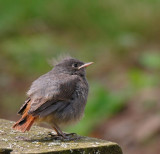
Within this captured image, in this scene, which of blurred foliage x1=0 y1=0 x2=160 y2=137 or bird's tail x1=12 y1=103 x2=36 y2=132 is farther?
blurred foliage x1=0 y1=0 x2=160 y2=137

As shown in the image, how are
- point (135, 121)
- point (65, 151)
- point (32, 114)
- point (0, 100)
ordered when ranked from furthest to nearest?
point (0, 100), point (135, 121), point (32, 114), point (65, 151)

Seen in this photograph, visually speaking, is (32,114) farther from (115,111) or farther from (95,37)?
(95,37)

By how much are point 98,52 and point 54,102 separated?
6175mm

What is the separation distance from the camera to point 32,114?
4.66 m

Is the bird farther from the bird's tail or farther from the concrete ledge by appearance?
the concrete ledge

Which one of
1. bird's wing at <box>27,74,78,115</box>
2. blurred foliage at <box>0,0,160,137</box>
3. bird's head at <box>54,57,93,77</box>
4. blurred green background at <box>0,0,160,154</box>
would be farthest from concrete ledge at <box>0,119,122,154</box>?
blurred foliage at <box>0,0,160,137</box>

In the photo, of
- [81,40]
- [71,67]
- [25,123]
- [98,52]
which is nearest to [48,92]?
[25,123]

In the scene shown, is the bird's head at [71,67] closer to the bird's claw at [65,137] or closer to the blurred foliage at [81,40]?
the bird's claw at [65,137]

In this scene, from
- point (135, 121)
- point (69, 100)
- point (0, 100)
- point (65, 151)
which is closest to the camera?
point (65, 151)

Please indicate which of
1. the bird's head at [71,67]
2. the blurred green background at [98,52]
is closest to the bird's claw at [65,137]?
the bird's head at [71,67]

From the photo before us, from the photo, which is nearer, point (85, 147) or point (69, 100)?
point (85, 147)

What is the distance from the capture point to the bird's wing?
473cm

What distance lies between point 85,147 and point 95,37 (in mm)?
7548

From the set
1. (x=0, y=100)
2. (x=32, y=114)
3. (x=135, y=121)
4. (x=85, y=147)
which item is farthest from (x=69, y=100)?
(x=0, y=100)
